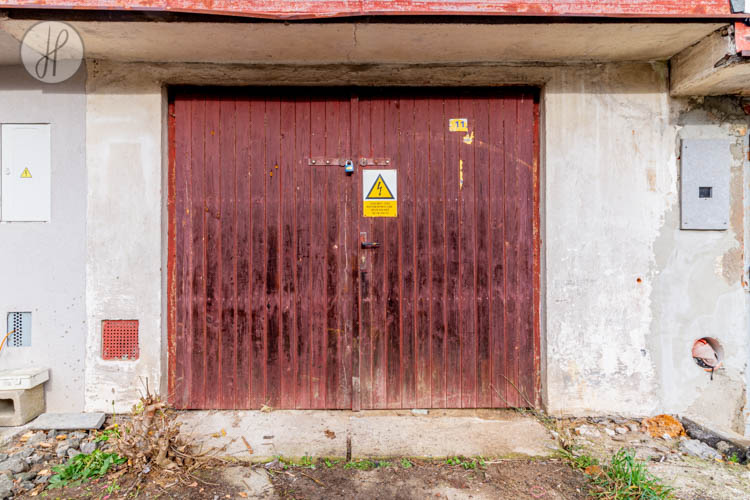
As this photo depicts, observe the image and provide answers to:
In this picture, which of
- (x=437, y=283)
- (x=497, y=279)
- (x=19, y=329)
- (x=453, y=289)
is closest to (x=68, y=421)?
(x=19, y=329)

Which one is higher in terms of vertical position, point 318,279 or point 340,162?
point 340,162

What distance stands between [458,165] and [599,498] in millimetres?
2276

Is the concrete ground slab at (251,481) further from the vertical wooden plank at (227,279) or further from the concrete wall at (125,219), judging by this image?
the concrete wall at (125,219)

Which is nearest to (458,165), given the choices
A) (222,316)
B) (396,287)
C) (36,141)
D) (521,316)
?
(396,287)

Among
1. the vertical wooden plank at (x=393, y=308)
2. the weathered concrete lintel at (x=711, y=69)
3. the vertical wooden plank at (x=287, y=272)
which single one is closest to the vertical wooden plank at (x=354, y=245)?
the vertical wooden plank at (x=393, y=308)

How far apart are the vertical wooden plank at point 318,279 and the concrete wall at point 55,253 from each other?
1660 mm

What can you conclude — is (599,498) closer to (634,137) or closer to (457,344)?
(457,344)

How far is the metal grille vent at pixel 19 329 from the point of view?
2977 millimetres

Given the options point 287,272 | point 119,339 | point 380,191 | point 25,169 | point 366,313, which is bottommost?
point 119,339

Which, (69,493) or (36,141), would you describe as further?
(36,141)

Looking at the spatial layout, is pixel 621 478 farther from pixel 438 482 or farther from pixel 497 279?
pixel 497 279

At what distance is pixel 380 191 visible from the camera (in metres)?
3.15

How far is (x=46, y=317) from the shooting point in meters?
2.99

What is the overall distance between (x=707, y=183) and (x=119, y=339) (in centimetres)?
444
